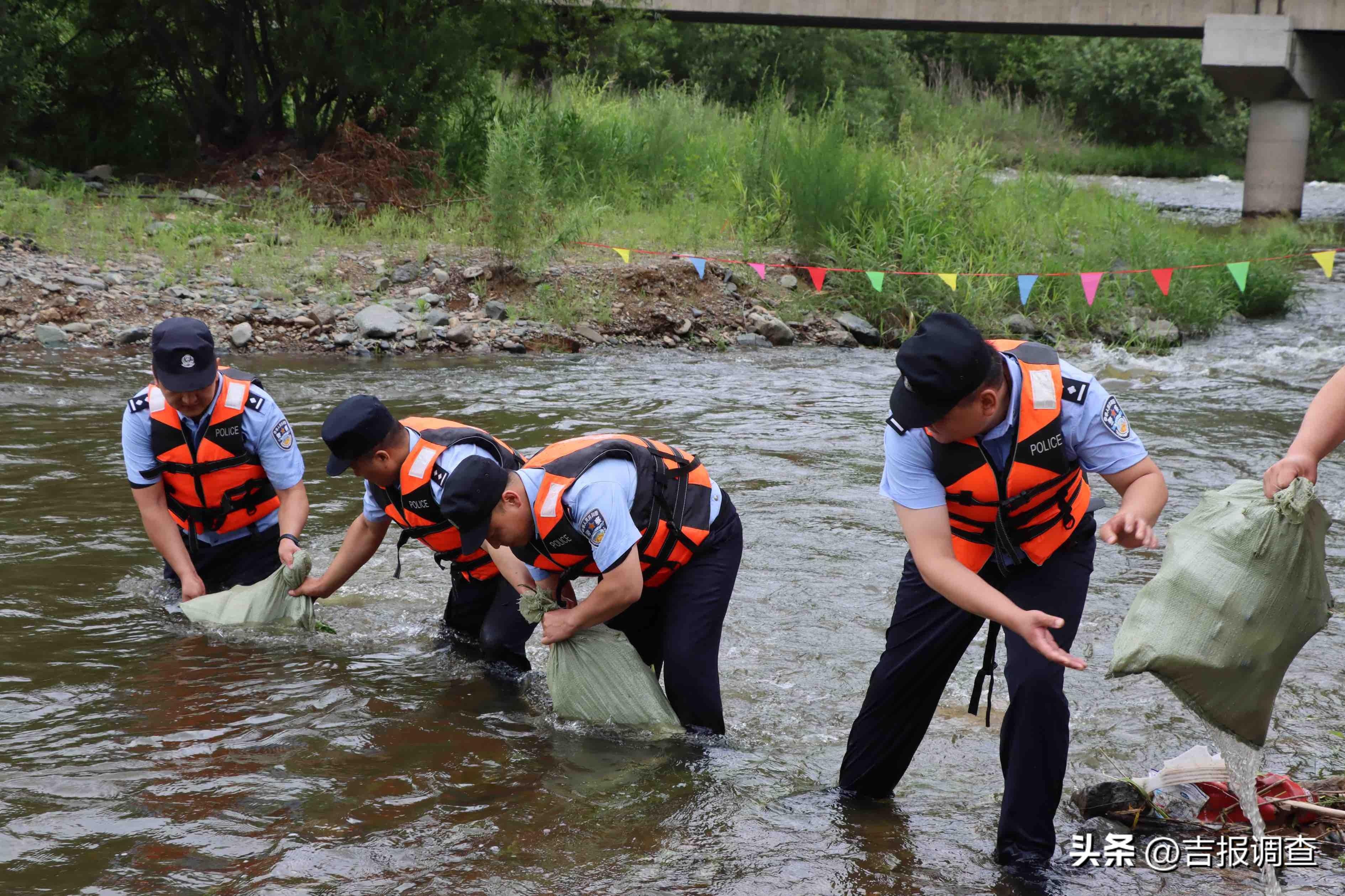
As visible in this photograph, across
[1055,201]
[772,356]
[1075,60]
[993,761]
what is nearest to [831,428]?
[772,356]

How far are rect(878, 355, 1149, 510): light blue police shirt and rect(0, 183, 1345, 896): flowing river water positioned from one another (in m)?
1.11

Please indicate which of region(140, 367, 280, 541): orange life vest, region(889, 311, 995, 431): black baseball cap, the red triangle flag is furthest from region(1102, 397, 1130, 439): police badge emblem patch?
the red triangle flag

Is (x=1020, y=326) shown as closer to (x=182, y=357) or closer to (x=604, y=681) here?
(x=604, y=681)

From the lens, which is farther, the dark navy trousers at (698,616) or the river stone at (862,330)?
the river stone at (862,330)

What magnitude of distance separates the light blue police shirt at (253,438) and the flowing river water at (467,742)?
2.32 ft

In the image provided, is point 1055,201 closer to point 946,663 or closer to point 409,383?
point 409,383

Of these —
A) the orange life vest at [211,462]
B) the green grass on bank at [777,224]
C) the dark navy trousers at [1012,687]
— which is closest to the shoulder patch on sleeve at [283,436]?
the orange life vest at [211,462]

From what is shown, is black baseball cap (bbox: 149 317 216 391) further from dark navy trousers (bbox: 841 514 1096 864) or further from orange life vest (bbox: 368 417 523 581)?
dark navy trousers (bbox: 841 514 1096 864)

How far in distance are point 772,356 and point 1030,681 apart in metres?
9.65

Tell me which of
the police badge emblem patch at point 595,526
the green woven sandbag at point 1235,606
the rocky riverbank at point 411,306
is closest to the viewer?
the green woven sandbag at point 1235,606

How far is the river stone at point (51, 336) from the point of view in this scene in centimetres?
1100

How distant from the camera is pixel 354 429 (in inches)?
155

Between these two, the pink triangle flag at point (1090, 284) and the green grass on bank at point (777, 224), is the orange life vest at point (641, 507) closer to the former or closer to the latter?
the green grass on bank at point (777, 224)

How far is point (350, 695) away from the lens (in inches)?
185
